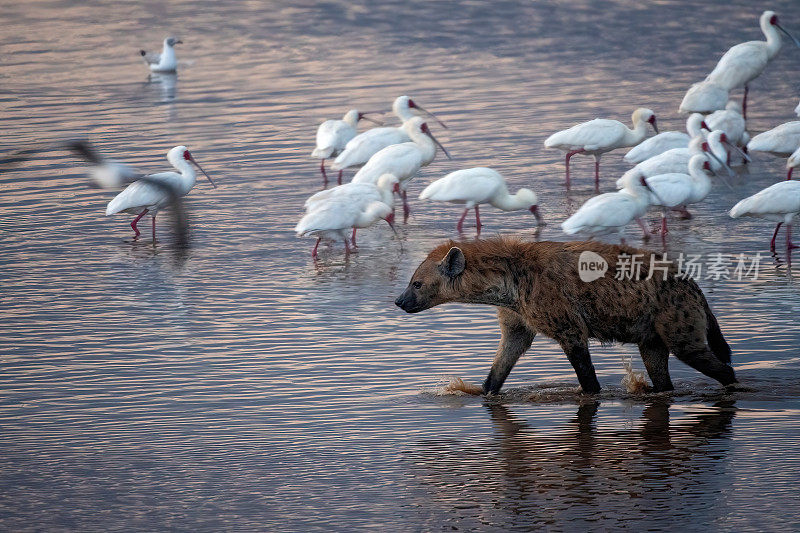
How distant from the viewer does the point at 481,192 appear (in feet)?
43.1

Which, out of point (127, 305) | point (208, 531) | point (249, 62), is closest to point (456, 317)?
point (127, 305)

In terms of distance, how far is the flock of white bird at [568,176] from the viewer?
1220 centimetres

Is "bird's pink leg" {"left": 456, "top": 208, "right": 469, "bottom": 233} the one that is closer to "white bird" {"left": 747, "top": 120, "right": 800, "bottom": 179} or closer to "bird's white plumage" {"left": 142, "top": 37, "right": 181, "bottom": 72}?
"white bird" {"left": 747, "top": 120, "right": 800, "bottom": 179}

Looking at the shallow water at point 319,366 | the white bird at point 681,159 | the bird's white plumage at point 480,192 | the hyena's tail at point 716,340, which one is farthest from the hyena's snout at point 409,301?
the white bird at point 681,159

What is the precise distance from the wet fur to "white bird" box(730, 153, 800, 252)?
401cm

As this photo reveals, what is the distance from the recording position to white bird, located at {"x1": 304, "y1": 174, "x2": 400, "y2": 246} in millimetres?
12594

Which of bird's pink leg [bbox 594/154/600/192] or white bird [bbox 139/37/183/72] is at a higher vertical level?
white bird [bbox 139/37/183/72]

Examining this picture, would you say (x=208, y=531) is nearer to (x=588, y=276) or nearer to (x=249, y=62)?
(x=588, y=276)

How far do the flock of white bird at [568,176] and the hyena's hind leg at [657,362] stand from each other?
3939mm

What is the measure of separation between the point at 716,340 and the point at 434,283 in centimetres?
171

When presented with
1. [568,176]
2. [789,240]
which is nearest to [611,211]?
[789,240]

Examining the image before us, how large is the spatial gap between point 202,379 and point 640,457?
2992 mm

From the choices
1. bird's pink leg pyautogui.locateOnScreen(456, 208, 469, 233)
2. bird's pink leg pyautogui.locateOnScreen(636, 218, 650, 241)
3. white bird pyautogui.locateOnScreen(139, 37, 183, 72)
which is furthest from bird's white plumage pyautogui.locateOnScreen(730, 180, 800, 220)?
white bird pyautogui.locateOnScreen(139, 37, 183, 72)

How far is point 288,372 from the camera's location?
8.90 metres
